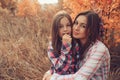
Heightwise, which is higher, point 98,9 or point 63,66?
point 98,9

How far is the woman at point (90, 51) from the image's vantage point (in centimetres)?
303

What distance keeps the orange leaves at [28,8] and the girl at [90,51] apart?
5901 millimetres

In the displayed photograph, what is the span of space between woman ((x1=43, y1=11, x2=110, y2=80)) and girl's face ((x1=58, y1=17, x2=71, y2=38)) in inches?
4.7

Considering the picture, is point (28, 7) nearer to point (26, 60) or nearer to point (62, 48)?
point (26, 60)

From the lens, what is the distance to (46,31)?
23.5 feet

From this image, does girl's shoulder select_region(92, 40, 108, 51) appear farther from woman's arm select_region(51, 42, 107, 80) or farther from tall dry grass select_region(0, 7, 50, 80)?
tall dry grass select_region(0, 7, 50, 80)

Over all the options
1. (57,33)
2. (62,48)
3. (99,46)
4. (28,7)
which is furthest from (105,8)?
(28,7)

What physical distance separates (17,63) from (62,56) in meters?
2.46

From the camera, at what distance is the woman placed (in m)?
Answer: 3.03

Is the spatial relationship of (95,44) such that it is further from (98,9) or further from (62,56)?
(98,9)

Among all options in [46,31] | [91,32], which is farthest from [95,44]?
[46,31]

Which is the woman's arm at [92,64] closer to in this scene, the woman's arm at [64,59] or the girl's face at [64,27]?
the woman's arm at [64,59]

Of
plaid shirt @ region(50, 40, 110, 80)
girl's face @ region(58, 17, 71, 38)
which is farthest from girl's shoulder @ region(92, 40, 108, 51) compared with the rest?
girl's face @ region(58, 17, 71, 38)

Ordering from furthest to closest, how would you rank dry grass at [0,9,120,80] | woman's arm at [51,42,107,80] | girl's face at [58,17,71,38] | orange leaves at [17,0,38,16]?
orange leaves at [17,0,38,16]
dry grass at [0,9,120,80]
girl's face at [58,17,71,38]
woman's arm at [51,42,107,80]
